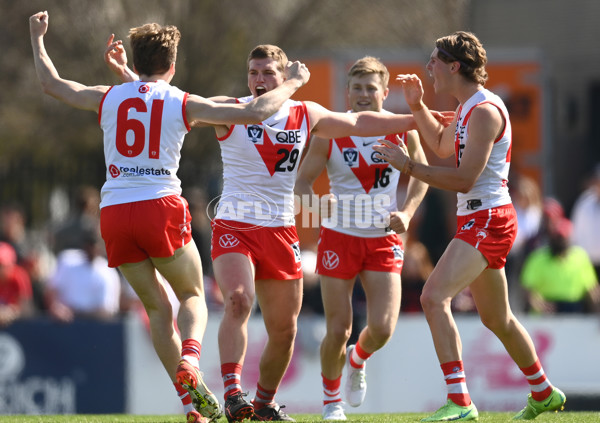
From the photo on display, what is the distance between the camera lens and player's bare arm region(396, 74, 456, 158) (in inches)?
274

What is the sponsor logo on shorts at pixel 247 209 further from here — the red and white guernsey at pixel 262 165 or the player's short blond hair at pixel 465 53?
the player's short blond hair at pixel 465 53

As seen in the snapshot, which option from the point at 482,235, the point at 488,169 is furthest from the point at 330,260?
the point at 488,169

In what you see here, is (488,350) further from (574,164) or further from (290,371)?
(574,164)

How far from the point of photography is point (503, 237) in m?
6.57

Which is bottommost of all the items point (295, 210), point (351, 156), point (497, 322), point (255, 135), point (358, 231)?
point (497, 322)

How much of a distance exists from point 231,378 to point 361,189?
6.28 feet

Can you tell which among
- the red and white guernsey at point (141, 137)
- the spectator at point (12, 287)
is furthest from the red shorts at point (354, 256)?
the spectator at point (12, 287)

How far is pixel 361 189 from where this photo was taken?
7.63 metres

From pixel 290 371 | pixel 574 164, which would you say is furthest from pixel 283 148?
pixel 574 164

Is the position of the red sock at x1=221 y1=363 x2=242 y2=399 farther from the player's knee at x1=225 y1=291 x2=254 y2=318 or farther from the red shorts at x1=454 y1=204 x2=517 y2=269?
the red shorts at x1=454 y1=204 x2=517 y2=269

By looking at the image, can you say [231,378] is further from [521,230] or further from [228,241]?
[521,230]

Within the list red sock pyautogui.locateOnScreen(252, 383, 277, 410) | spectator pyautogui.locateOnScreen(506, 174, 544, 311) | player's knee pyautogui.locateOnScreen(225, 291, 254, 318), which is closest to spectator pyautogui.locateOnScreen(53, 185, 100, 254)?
spectator pyautogui.locateOnScreen(506, 174, 544, 311)

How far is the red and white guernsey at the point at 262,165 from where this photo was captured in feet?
22.4

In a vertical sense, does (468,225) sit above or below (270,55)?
below
